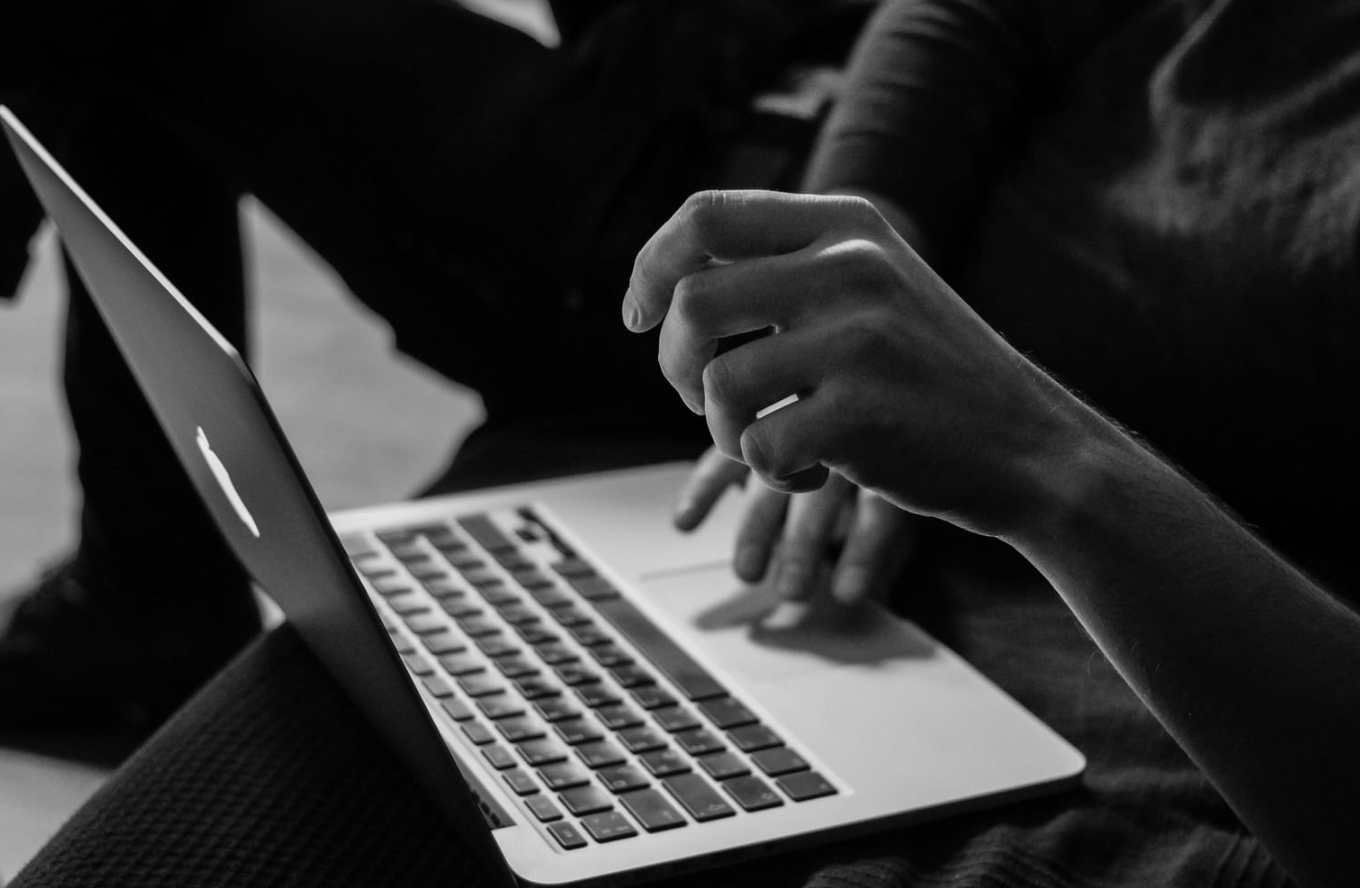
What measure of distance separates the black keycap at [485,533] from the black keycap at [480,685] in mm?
129

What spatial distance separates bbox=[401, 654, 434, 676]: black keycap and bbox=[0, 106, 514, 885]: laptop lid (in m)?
0.03

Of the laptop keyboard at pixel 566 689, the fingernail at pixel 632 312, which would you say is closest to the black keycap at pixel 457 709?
the laptop keyboard at pixel 566 689

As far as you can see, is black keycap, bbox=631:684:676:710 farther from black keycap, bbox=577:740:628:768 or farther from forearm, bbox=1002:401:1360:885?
forearm, bbox=1002:401:1360:885

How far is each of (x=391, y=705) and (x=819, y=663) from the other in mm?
237

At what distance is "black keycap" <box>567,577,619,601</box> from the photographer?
0.72m

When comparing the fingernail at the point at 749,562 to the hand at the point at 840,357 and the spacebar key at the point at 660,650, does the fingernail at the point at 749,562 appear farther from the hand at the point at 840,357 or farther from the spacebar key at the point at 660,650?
the hand at the point at 840,357

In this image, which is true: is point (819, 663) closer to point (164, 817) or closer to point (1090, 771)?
point (1090, 771)

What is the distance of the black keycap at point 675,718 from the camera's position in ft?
1.99

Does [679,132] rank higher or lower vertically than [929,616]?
higher

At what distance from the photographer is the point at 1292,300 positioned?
2.37 feet

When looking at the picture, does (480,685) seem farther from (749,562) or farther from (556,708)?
(749,562)

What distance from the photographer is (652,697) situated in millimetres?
631

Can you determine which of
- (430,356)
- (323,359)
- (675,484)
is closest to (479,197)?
(430,356)

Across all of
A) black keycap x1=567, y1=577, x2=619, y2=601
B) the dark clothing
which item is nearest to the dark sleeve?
the dark clothing
